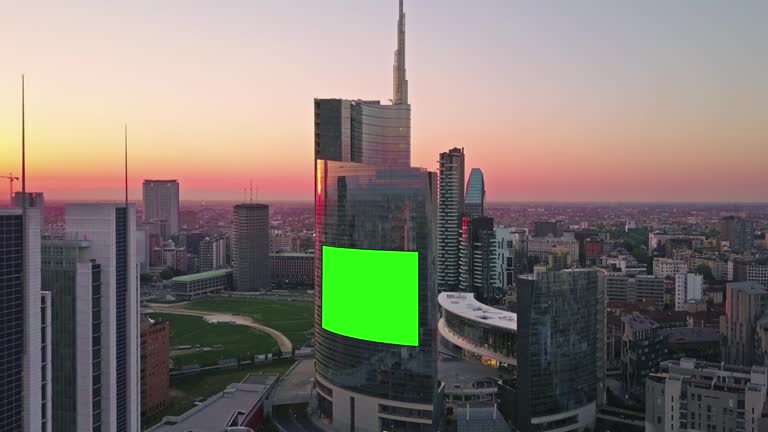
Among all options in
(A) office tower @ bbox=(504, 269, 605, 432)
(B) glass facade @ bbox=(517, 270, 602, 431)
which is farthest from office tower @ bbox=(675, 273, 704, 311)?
(B) glass facade @ bbox=(517, 270, 602, 431)

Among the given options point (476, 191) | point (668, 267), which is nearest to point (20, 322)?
point (668, 267)

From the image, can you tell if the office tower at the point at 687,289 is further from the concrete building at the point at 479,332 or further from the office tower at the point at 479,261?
the concrete building at the point at 479,332

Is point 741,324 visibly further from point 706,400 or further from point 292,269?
point 292,269

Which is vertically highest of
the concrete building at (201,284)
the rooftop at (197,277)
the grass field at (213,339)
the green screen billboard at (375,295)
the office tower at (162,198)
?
the office tower at (162,198)

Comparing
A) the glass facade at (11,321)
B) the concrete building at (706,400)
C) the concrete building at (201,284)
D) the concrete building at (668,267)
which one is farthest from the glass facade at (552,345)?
the concrete building at (201,284)

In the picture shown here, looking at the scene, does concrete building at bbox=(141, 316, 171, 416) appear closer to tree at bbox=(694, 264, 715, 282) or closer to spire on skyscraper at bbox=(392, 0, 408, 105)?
spire on skyscraper at bbox=(392, 0, 408, 105)

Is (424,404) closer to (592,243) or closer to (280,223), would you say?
(592,243)
